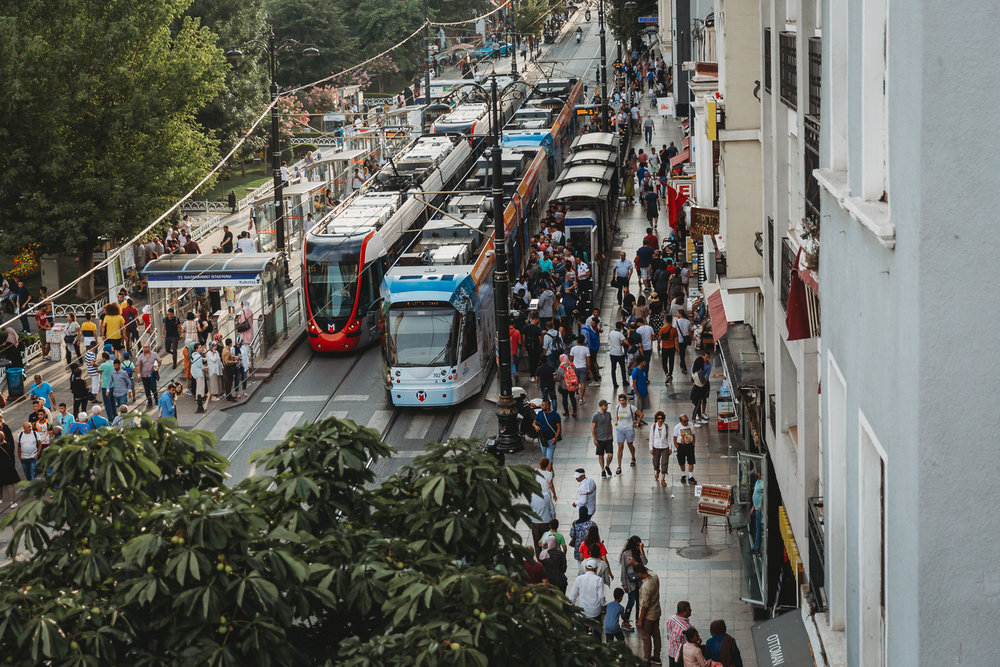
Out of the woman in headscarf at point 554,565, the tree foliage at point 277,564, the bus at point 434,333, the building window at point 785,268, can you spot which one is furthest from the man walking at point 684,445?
the tree foliage at point 277,564

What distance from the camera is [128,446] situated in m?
9.73

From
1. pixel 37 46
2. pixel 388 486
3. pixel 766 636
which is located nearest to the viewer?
pixel 388 486

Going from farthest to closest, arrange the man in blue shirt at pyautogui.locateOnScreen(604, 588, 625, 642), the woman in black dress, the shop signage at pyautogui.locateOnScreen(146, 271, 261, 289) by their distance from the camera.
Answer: the shop signage at pyautogui.locateOnScreen(146, 271, 261, 289) → the woman in black dress → the man in blue shirt at pyautogui.locateOnScreen(604, 588, 625, 642)

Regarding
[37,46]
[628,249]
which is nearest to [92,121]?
[37,46]

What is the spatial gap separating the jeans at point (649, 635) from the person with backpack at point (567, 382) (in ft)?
35.5

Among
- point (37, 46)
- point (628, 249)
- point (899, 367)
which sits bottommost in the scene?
point (628, 249)

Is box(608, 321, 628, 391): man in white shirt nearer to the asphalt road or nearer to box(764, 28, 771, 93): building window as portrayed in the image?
the asphalt road

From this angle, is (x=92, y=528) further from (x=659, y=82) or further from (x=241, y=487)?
(x=659, y=82)

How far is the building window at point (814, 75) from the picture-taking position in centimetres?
1265

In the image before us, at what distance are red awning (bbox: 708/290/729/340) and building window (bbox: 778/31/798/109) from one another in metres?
6.82

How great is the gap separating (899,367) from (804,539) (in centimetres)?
729

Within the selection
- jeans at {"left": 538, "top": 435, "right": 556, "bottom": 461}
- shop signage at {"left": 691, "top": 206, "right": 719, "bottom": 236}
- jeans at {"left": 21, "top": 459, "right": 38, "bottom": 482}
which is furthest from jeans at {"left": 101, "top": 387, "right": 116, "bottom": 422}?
shop signage at {"left": 691, "top": 206, "right": 719, "bottom": 236}

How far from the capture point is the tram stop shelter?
1260 inches

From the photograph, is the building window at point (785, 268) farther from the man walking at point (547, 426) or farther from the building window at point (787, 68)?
the man walking at point (547, 426)
